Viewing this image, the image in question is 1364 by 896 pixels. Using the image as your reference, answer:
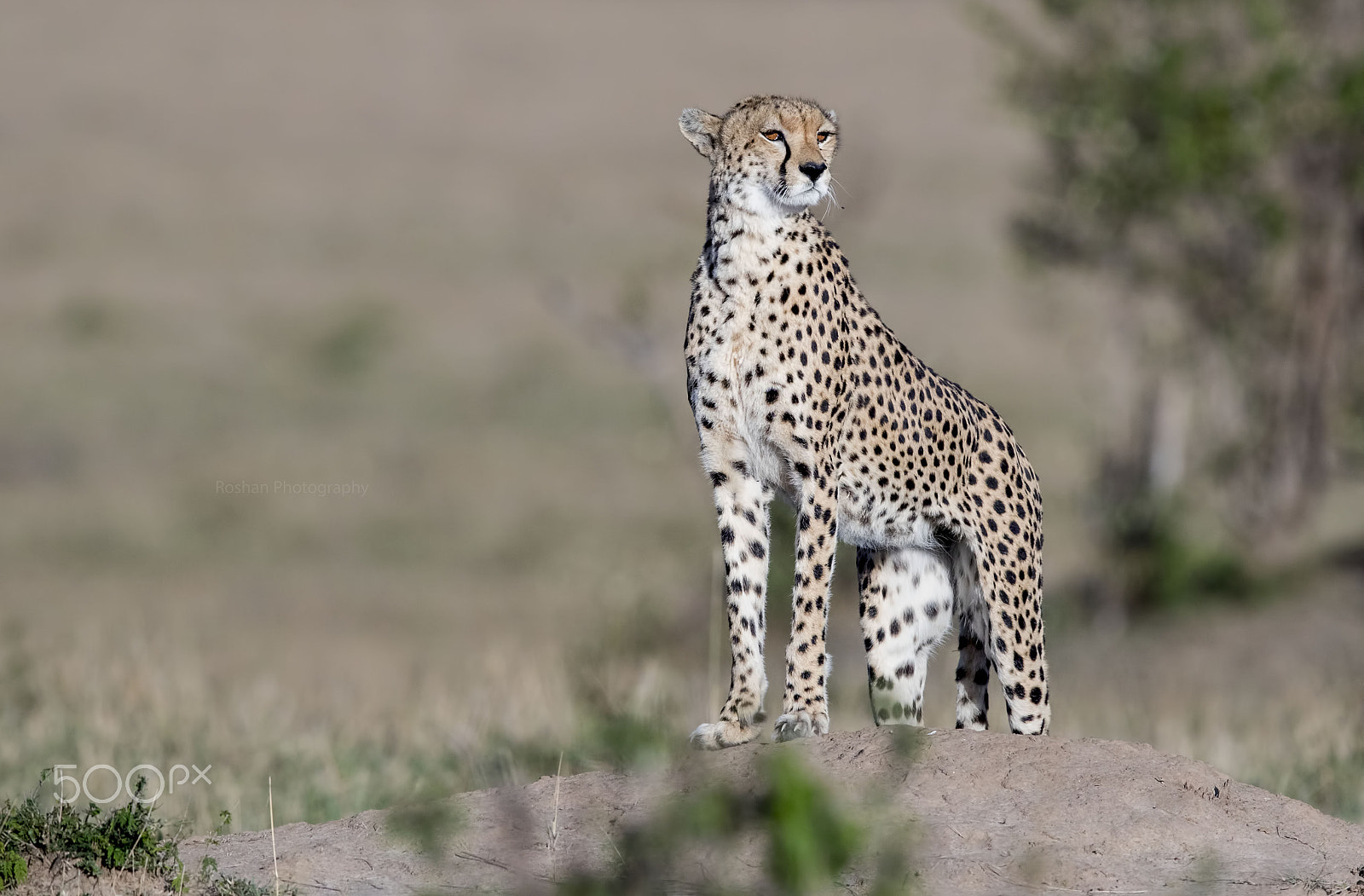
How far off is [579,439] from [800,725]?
49.4 feet

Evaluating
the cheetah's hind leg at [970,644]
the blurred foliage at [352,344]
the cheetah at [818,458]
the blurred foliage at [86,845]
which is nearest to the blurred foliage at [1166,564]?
the cheetah's hind leg at [970,644]

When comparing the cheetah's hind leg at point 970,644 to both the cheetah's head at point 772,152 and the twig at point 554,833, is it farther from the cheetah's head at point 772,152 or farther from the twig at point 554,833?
the twig at point 554,833

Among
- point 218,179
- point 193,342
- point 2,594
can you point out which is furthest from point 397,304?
point 2,594

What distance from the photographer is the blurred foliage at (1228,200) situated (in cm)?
1250

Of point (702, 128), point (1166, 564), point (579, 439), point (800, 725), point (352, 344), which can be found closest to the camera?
point (800, 725)

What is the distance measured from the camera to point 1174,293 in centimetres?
1326

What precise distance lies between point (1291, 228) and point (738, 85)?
1239 inches

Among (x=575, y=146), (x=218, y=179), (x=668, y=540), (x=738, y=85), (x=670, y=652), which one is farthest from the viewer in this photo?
(x=738, y=85)

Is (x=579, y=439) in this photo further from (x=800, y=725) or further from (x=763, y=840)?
(x=763, y=840)

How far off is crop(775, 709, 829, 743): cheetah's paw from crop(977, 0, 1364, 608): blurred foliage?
7933mm

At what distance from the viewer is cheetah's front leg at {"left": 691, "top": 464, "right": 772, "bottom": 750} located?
16.2 ft

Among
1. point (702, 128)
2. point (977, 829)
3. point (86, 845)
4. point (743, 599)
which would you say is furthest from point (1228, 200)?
point (86, 845)

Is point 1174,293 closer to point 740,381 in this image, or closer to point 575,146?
point 740,381

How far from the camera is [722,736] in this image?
4.89m
